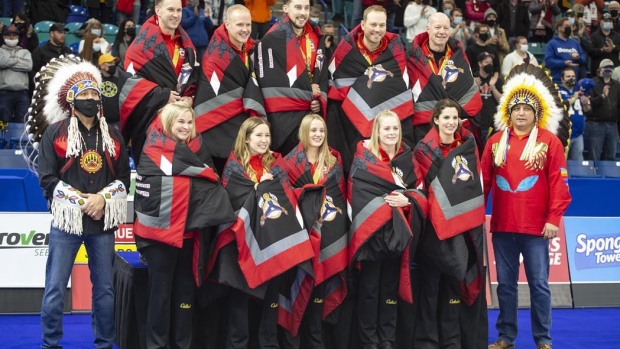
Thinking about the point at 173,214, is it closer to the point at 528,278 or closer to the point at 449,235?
the point at 449,235

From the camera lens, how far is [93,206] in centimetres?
662

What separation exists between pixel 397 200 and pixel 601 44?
1036 cm

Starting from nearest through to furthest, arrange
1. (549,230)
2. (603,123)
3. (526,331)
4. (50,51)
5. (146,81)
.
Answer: (549,230) → (146,81) → (526,331) → (50,51) → (603,123)

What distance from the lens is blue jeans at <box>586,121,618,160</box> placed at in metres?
13.7

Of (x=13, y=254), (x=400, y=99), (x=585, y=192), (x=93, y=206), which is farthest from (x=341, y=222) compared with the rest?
(x=585, y=192)

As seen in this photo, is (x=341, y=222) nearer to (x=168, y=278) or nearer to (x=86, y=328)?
(x=168, y=278)

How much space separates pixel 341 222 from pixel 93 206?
5.72 ft

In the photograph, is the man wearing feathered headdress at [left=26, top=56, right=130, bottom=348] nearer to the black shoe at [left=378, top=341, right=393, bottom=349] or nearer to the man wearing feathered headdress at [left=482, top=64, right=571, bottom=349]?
the black shoe at [left=378, top=341, right=393, bottom=349]

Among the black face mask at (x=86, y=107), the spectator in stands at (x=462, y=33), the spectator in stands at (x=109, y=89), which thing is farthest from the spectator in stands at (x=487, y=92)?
the black face mask at (x=86, y=107)

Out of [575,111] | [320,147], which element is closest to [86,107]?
[320,147]

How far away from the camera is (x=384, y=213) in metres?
6.87

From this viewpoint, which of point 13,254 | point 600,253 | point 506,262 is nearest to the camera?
point 506,262

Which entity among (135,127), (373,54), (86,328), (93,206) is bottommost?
(86,328)

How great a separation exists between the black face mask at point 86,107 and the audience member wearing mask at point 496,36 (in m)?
8.70
